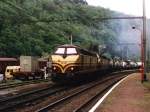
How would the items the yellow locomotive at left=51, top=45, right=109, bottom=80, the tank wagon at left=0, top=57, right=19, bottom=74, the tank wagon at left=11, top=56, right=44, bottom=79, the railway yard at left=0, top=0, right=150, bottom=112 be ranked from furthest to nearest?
1. the tank wagon at left=0, top=57, right=19, bottom=74
2. the tank wagon at left=11, top=56, right=44, bottom=79
3. the yellow locomotive at left=51, top=45, right=109, bottom=80
4. the railway yard at left=0, top=0, right=150, bottom=112

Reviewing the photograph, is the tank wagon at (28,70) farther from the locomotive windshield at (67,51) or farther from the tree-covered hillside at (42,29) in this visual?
the locomotive windshield at (67,51)

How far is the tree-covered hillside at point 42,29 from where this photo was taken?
71.6 metres

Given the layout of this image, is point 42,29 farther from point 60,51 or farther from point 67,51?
point 67,51

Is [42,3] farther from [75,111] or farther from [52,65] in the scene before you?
[75,111]

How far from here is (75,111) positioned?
1788 centimetres

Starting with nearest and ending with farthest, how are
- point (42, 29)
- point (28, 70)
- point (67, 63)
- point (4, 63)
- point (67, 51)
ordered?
1. point (67, 63)
2. point (67, 51)
3. point (28, 70)
4. point (4, 63)
5. point (42, 29)

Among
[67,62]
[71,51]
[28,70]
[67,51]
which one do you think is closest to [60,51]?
[67,51]

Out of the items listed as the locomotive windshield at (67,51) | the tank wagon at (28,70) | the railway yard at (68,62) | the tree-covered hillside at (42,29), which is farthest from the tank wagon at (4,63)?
the locomotive windshield at (67,51)

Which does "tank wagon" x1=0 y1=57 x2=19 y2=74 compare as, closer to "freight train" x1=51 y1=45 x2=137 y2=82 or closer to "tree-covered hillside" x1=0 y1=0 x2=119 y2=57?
"tree-covered hillside" x1=0 y1=0 x2=119 y2=57

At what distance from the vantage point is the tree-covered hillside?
235 ft

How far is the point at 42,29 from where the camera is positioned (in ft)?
306

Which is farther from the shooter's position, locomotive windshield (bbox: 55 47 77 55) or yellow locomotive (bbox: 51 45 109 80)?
locomotive windshield (bbox: 55 47 77 55)

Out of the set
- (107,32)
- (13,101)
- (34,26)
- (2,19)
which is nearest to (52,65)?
(13,101)

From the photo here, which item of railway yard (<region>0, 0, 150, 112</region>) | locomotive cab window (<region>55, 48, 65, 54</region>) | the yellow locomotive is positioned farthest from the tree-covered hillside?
the yellow locomotive
